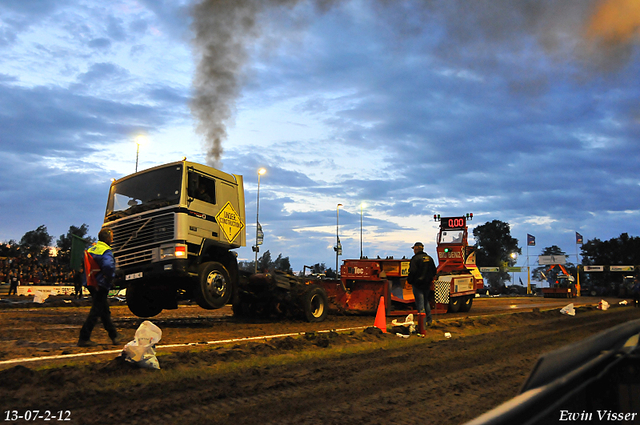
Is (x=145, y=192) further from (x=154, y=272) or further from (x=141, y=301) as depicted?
(x=141, y=301)

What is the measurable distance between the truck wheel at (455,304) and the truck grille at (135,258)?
11.3 meters

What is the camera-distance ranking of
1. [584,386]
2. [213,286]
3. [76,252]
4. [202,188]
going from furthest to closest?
[76,252], [202,188], [213,286], [584,386]

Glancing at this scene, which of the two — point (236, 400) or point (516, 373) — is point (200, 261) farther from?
point (516, 373)

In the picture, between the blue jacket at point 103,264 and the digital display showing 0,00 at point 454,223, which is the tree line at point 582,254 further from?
the blue jacket at point 103,264

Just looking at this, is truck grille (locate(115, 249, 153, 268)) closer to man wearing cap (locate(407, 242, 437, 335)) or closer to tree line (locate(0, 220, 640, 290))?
man wearing cap (locate(407, 242, 437, 335))

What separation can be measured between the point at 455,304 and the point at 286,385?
13.7 m

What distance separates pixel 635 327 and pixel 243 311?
11.4 metres

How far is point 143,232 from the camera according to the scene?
994cm

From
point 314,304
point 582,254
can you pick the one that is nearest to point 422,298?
point 314,304

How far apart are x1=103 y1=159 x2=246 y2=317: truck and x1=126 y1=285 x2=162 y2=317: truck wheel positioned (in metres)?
0.02

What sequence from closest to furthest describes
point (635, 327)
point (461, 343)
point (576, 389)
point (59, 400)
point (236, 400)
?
point (576, 389)
point (635, 327)
point (59, 400)
point (236, 400)
point (461, 343)

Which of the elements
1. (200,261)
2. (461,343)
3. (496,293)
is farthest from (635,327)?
(496,293)

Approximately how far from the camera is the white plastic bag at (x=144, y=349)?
5.54m

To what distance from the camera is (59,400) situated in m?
4.19
